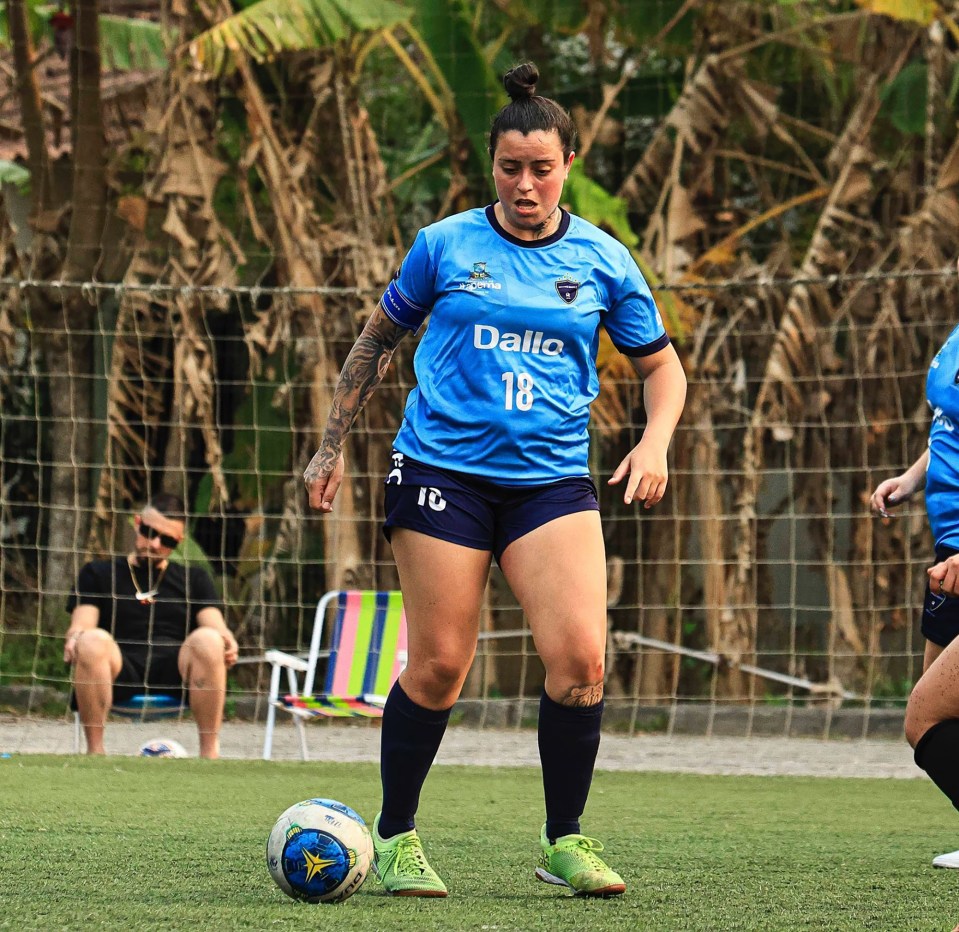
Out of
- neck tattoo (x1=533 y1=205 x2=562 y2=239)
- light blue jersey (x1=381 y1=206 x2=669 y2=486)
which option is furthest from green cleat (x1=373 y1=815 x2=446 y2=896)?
neck tattoo (x1=533 y1=205 x2=562 y2=239)

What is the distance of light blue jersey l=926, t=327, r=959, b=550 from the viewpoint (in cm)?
430

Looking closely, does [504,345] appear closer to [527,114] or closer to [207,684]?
[527,114]

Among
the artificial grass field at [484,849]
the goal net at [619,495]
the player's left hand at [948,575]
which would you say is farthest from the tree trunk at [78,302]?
the player's left hand at [948,575]

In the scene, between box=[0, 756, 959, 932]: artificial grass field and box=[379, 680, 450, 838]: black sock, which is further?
box=[379, 680, 450, 838]: black sock

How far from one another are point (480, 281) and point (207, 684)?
5305 millimetres

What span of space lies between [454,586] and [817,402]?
29.6 feet

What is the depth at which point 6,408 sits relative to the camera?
590 inches

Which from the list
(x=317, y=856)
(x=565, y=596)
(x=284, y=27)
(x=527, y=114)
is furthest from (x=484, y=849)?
(x=284, y=27)

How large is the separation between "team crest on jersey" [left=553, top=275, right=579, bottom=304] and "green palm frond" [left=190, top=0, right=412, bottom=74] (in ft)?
26.3

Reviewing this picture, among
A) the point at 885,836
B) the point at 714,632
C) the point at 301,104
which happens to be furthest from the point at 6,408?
the point at 885,836

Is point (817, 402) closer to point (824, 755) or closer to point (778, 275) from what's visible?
point (778, 275)

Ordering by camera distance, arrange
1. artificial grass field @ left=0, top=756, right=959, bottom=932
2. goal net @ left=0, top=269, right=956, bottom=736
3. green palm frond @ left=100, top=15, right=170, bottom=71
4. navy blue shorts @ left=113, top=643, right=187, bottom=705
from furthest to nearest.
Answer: green palm frond @ left=100, top=15, right=170, bottom=71 < goal net @ left=0, top=269, right=956, bottom=736 < navy blue shorts @ left=113, top=643, right=187, bottom=705 < artificial grass field @ left=0, top=756, right=959, bottom=932

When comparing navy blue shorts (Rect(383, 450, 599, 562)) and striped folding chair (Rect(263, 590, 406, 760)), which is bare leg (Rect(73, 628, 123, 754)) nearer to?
striped folding chair (Rect(263, 590, 406, 760))

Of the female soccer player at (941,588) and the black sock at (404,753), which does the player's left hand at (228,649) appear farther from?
the black sock at (404,753)
